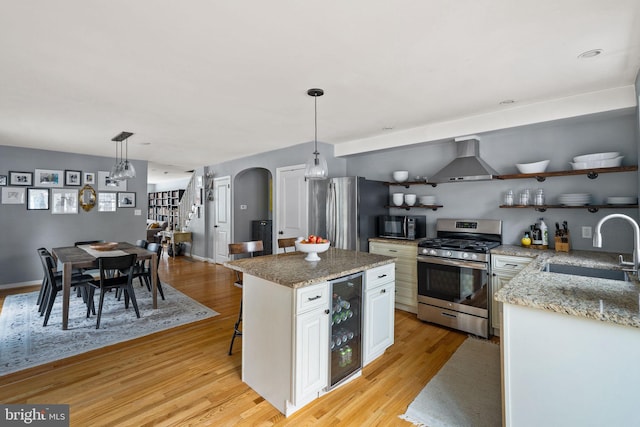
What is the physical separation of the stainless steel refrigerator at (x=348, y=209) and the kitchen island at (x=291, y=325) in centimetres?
161

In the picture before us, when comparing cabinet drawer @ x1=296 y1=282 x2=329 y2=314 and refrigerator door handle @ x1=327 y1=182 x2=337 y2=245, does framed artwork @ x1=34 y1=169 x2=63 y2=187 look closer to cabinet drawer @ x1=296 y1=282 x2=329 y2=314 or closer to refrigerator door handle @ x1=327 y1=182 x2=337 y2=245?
refrigerator door handle @ x1=327 y1=182 x2=337 y2=245

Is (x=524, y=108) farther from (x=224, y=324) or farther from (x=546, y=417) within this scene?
(x=224, y=324)

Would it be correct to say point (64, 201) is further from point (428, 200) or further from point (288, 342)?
point (428, 200)

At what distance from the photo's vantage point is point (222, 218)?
23.4 feet

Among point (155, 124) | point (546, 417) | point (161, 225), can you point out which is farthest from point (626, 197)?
point (161, 225)

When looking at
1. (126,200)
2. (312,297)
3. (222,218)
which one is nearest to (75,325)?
(312,297)

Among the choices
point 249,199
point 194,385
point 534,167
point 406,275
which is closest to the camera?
point 194,385

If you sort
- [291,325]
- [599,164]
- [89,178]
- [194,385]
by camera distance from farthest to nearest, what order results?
[89,178] → [599,164] → [194,385] → [291,325]

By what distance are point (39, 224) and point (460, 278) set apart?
6915 millimetres

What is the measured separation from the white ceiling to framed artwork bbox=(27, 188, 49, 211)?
2228 millimetres

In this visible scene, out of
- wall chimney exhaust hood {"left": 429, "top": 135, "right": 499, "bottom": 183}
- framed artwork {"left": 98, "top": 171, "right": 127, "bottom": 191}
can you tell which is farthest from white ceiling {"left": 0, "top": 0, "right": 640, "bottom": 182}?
framed artwork {"left": 98, "top": 171, "right": 127, "bottom": 191}

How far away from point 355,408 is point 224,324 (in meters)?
1.98

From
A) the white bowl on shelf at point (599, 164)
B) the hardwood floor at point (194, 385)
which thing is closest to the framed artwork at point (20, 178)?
the hardwood floor at point (194, 385)

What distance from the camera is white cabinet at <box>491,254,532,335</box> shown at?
121 inches
